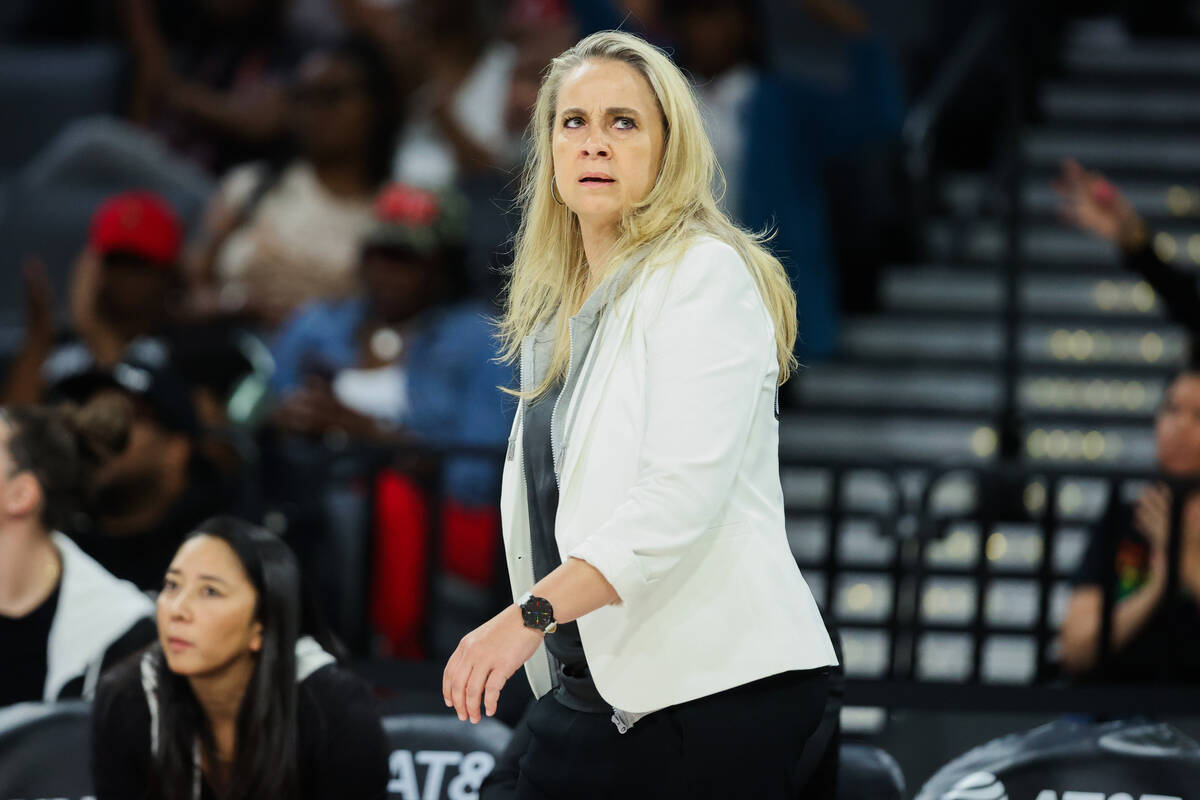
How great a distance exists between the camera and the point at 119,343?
20.4 ft

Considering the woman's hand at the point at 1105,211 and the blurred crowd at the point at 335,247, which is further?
the woman's hand at the point at 1105,211

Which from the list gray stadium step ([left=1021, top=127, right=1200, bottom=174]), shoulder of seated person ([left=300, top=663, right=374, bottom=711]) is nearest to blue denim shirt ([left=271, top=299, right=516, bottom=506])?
shoulder of seated person ([left=300, top=663, right=374, bottom=711])

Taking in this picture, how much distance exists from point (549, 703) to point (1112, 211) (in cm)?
347

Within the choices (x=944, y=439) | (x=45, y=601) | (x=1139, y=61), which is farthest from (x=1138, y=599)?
(x=1139, y=61)

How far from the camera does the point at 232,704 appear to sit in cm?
348

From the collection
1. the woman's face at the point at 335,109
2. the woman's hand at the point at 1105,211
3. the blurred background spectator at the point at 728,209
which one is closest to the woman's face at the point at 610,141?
the blurred background spectator at the point at 728,209

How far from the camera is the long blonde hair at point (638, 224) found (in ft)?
7.93

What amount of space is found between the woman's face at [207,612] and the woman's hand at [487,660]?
134 cm

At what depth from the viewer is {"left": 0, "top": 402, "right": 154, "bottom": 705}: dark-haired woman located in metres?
4.01

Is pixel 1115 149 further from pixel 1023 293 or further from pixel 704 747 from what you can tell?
pixel 704 747

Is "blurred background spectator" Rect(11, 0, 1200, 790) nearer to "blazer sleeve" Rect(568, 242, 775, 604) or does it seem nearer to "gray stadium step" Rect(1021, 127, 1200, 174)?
"gray stadium step" Rect(1021, 127, 1200, 174)

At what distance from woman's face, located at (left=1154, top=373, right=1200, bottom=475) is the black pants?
257 centimetres

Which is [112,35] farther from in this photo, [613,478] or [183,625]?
[613,478]

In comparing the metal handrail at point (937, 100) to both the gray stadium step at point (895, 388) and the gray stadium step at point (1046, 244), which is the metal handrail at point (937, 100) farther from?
the gray stadium step at point (895, 388)
